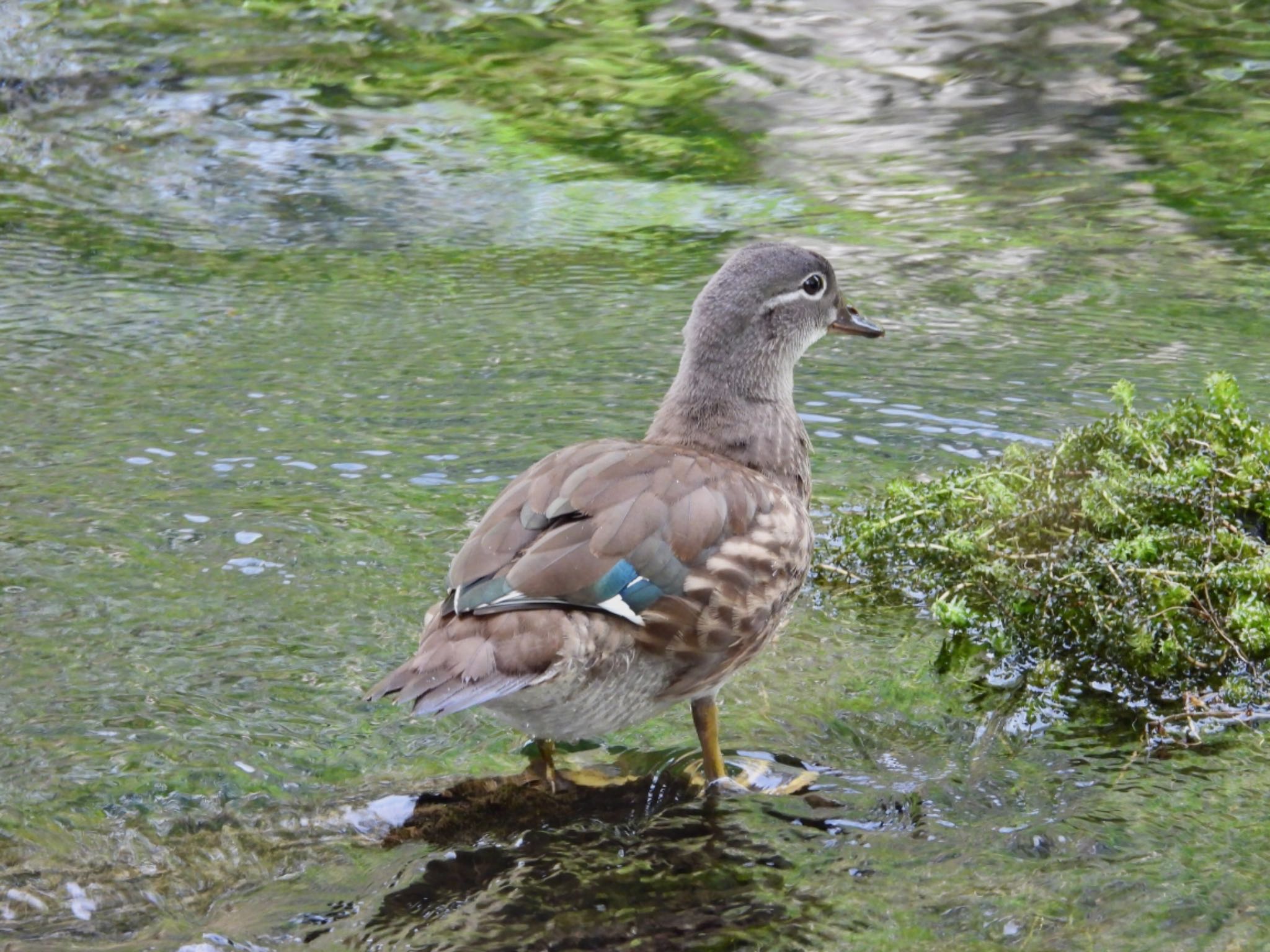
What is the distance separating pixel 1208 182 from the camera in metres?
10.5

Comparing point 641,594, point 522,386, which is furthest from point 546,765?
point 522,386

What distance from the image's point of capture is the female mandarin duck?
4082mm

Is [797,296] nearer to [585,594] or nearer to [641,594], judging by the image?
[641,594]

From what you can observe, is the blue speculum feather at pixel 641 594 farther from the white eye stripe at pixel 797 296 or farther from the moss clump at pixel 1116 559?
the white eye stripe at pixel 797 296

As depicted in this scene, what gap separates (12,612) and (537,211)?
6.14 meters

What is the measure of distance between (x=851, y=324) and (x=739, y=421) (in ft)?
3.41

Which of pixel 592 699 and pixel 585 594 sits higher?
pixel 585 594

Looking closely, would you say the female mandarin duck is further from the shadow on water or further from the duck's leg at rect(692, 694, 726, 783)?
the shadow on water

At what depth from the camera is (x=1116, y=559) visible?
5.15 m

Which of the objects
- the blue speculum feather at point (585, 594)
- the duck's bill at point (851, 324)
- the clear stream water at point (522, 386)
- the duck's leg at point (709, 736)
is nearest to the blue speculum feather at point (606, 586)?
the blue speculum feather at point (585, 594)

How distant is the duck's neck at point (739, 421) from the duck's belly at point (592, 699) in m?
1.01

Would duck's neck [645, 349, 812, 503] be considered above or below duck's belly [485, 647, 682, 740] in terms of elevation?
above

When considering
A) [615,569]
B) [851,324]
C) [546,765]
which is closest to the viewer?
[615,569]

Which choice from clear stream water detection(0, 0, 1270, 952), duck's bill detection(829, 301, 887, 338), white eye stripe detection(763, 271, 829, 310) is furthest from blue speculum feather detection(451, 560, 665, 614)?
duck's bill detection(829, 301, 887, 338)
